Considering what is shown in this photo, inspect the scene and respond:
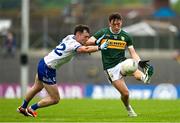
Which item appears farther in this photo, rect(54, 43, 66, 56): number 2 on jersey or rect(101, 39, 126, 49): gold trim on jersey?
rect(101, 39, 126, 49): gold trim on jersey

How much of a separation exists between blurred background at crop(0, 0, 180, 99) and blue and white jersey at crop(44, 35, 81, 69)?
58.5 feet

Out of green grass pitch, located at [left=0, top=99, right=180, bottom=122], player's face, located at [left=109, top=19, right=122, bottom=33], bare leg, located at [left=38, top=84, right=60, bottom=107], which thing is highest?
player's face, located at [left=109, top=19, right=122, bottom=33]

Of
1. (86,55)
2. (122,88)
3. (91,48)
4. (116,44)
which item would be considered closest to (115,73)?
(122,88)

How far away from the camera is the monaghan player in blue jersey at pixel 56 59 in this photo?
19828 millimetres

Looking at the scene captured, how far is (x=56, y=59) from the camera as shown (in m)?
20.2

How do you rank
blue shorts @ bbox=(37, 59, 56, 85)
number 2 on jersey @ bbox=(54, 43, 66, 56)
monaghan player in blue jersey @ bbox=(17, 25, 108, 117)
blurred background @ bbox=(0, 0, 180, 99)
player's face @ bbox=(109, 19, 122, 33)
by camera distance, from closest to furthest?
1. monaghan player in blue jersey @ bbox=(17, 25, 108, 117)
2. number 2 on jersey @ bbox=(54, 43, 66, 56)
3. player's face @ bbox=(109, 19, 122, 33)
4. blue shorts @ bbox=(37, 59, 56, 85)
5. blurred background @ bbox=(0, 0, 180, 99)

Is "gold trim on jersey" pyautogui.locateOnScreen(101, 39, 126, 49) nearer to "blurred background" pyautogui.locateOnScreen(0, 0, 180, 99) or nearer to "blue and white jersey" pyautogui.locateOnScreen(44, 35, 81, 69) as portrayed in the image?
"blue and white jersey" pyautogui.locateOnScreen(44, 35, 81, 69)

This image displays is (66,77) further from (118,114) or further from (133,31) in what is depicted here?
(118,114)

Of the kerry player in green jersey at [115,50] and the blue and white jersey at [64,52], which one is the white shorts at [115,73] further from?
the blue and white jersey at [64,52]

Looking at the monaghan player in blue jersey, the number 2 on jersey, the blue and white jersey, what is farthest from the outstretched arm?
the number 2 on jersey

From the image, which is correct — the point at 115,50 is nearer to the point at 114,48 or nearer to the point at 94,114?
the point at 114,48

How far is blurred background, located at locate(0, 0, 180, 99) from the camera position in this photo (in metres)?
39.4

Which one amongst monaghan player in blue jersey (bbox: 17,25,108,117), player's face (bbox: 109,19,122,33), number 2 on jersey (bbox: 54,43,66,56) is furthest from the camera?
player's face (bbox: 109,19,122,33)

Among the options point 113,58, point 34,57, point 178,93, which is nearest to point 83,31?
point 113,58
